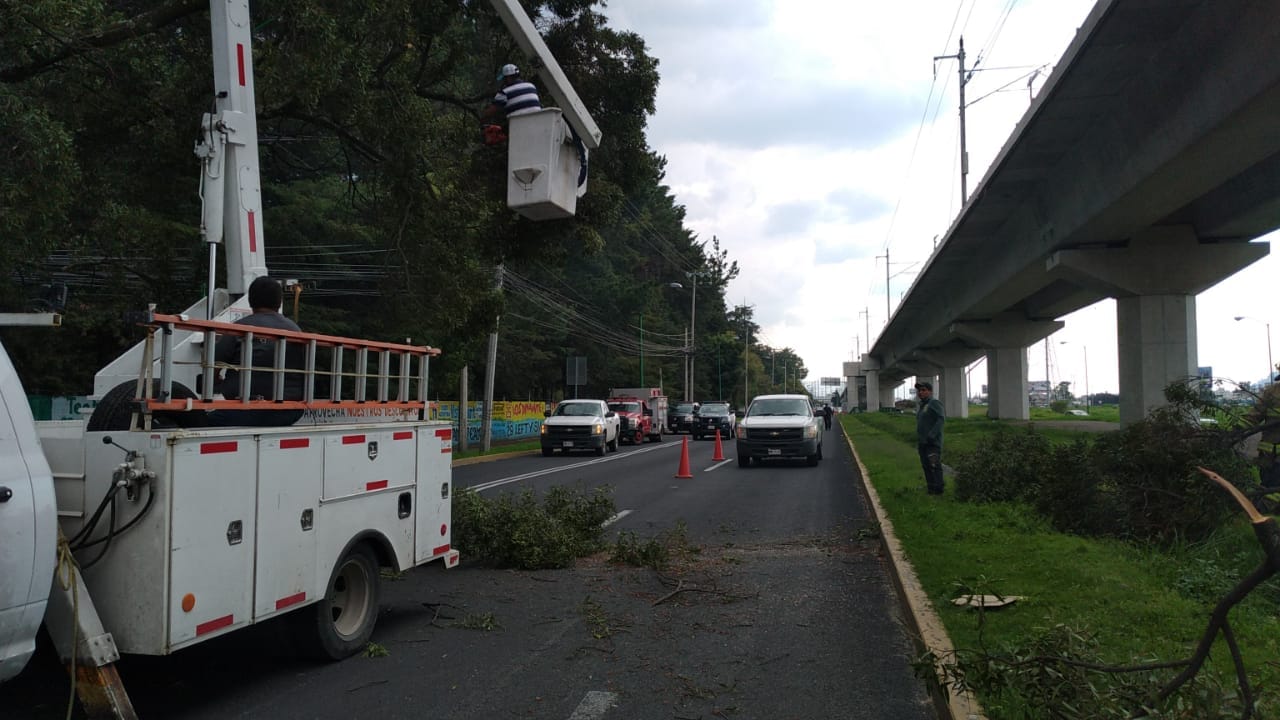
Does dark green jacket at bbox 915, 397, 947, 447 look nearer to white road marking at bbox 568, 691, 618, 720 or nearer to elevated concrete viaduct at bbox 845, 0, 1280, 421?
elevated concrete viaduct at bbox 845, 0, 1280, 421

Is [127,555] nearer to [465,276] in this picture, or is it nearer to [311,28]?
[311,28]

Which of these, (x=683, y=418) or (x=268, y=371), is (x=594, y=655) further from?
(x=683, y=418)

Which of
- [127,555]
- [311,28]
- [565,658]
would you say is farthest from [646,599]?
[311,28]

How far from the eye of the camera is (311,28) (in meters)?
10.7

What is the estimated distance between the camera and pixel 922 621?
20.2 feet

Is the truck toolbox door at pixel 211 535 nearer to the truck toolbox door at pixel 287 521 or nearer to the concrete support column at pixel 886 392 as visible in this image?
the truck toolbox door at pixel 287 521

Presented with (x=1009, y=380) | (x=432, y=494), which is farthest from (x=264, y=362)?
(x=1009, y=380)

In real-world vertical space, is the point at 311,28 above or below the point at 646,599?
above

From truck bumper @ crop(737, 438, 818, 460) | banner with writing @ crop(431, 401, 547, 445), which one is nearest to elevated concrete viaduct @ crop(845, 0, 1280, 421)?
truck bumper @ crop(737, 438, 818, 460)

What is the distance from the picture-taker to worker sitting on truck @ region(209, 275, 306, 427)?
5.29m

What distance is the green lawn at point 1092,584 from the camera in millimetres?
5207

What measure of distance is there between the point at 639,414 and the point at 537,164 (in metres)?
29.4

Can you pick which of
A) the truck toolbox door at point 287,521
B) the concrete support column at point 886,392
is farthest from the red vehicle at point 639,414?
the concrete support column at point 886,392

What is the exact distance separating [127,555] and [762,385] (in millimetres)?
130261
